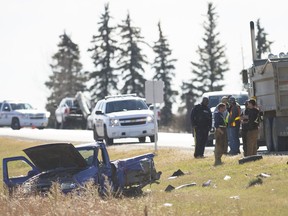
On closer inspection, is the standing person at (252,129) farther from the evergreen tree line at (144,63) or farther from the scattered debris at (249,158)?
the evergreen tree line at (144,63)

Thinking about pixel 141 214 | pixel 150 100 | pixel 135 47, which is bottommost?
pixel 141 214

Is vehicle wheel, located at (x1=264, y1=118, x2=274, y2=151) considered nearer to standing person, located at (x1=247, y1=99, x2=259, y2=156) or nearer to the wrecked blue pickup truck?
standing person, located at (x1=247, y1=99, x2=259, y2=156)

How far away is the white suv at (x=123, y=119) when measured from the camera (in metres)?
37.0

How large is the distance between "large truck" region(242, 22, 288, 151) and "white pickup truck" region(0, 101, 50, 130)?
3158 centimetres

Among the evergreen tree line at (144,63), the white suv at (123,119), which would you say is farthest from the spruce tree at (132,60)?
the white suv at (123,119)

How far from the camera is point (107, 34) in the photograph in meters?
96.9

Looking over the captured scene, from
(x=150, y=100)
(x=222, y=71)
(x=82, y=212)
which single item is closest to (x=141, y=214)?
(x=82, y=212)

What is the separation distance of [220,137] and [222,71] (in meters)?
68.5

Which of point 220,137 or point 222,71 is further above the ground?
point 222,71

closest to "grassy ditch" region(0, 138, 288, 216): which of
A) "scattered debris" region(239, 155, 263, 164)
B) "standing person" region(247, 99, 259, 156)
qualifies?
"scattered debris" region(239, 155, 263, 164)

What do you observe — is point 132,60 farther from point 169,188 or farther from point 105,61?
point 169,188

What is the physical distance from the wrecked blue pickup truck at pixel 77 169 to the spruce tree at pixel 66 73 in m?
86.1

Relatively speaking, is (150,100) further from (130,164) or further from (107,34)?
(107,34)

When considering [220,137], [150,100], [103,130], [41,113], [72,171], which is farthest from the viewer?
[41,113]
